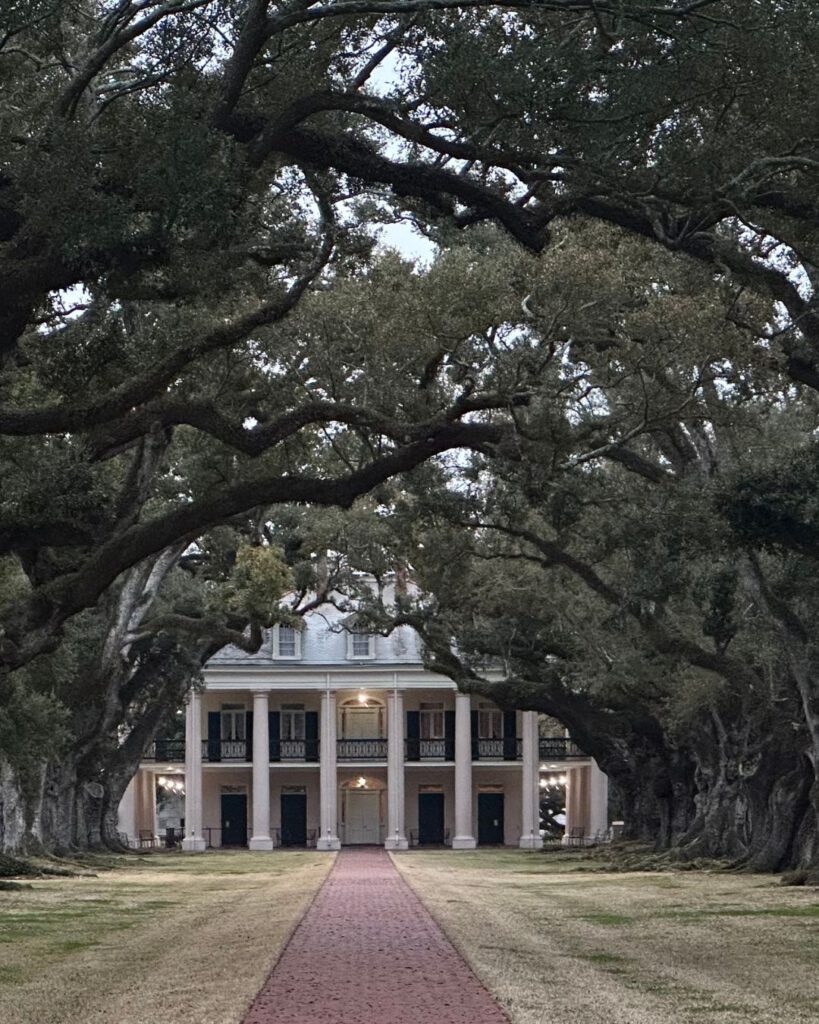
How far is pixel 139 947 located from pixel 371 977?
4934 millimetres

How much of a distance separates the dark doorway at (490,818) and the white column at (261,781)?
8.61m

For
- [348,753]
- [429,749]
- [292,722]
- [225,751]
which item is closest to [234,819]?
[225,751]

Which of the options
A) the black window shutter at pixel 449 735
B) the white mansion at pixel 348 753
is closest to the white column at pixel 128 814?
the white mansion at pixel 348 753

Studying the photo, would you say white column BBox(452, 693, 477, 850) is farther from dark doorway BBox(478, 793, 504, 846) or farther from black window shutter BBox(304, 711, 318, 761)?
black window shutter BBox(304, 711, 318, 761)

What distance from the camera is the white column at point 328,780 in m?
65.1

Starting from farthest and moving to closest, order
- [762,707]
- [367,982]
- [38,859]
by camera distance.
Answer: [38,859] < [762,707] < [367,982]

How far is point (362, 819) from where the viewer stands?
6806cm

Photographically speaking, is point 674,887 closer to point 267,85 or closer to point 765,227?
point 765,227

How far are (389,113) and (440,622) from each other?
104 feet

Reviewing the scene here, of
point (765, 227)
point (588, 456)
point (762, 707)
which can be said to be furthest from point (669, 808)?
point (765, 227)

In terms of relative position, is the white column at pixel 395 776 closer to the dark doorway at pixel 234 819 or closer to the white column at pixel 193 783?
the dark doorway at pixel 234 819

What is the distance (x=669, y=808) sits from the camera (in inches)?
1825

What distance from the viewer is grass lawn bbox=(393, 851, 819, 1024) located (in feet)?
37.3

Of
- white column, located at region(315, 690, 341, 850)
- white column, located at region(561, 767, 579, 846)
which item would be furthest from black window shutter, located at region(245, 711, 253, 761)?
white column, located at region(561, 767, 579, 846)
